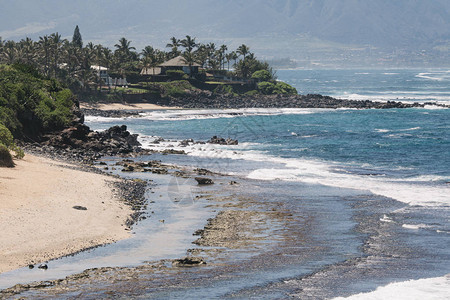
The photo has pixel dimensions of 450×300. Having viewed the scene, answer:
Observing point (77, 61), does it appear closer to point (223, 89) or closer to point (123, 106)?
point (123, 106)

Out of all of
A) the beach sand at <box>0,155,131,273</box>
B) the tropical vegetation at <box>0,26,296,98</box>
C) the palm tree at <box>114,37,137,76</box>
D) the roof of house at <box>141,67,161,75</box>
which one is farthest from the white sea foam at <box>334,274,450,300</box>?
the roof of house at <box>141,67,161,75</box>

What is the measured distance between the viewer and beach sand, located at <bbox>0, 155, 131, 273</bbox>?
24.9 m

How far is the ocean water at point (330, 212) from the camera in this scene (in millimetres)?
22594

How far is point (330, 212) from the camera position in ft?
112

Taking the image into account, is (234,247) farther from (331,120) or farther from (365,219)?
(331,120)

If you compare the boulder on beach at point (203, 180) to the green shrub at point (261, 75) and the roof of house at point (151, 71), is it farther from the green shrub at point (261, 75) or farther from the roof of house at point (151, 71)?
the green shrub at point (261, 75)

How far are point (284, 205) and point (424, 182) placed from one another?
494 inches

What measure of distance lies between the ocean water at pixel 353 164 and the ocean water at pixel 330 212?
0.08 metres

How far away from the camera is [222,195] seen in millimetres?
38219

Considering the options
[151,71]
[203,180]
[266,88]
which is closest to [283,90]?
[266,88]

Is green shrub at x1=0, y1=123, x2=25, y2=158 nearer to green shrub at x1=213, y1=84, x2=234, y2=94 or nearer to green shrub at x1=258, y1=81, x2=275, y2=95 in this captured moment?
green shrub at x1=213, y1=84, x2=234, y2=94

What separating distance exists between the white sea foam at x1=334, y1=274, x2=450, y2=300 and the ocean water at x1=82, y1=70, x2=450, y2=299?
0.03 meters

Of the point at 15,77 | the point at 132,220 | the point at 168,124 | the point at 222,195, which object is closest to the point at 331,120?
the point at 168,124

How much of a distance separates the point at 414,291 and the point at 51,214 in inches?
623
